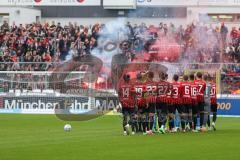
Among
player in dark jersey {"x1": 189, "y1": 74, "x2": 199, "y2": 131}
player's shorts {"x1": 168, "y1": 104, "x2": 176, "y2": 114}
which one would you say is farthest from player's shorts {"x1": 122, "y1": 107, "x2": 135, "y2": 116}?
player in dark jersey {"x1": 189, "y1": 74, "x2": 199, "y2": 131}

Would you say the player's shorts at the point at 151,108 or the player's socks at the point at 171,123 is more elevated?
the player's shorts at the point at 151,108

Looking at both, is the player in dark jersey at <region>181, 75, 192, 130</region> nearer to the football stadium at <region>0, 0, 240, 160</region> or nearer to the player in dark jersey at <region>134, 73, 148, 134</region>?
the football stadium at <region>0, 0, 240, 160</region>

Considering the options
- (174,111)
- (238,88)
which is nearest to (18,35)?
(238,88)

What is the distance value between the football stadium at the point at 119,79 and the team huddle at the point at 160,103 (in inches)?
1.4

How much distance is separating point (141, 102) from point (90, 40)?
66.8ft

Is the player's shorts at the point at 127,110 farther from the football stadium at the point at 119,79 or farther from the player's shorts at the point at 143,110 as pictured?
the player's shorts at the point at 143,110

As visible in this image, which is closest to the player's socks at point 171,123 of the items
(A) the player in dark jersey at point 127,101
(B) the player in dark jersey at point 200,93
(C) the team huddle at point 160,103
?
(C) the team huddle at point 160,103

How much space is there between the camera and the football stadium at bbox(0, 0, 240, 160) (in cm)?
2105

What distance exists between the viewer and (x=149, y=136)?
23.6 m

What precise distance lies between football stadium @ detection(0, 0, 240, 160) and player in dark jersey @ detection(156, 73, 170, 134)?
32 millimetres

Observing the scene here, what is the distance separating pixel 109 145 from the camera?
66.5ft

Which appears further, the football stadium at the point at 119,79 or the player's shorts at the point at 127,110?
the player's shorts at the point at 127,110

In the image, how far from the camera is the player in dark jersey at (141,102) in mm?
24578

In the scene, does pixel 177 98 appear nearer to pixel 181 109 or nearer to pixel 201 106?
pixel 181 109
